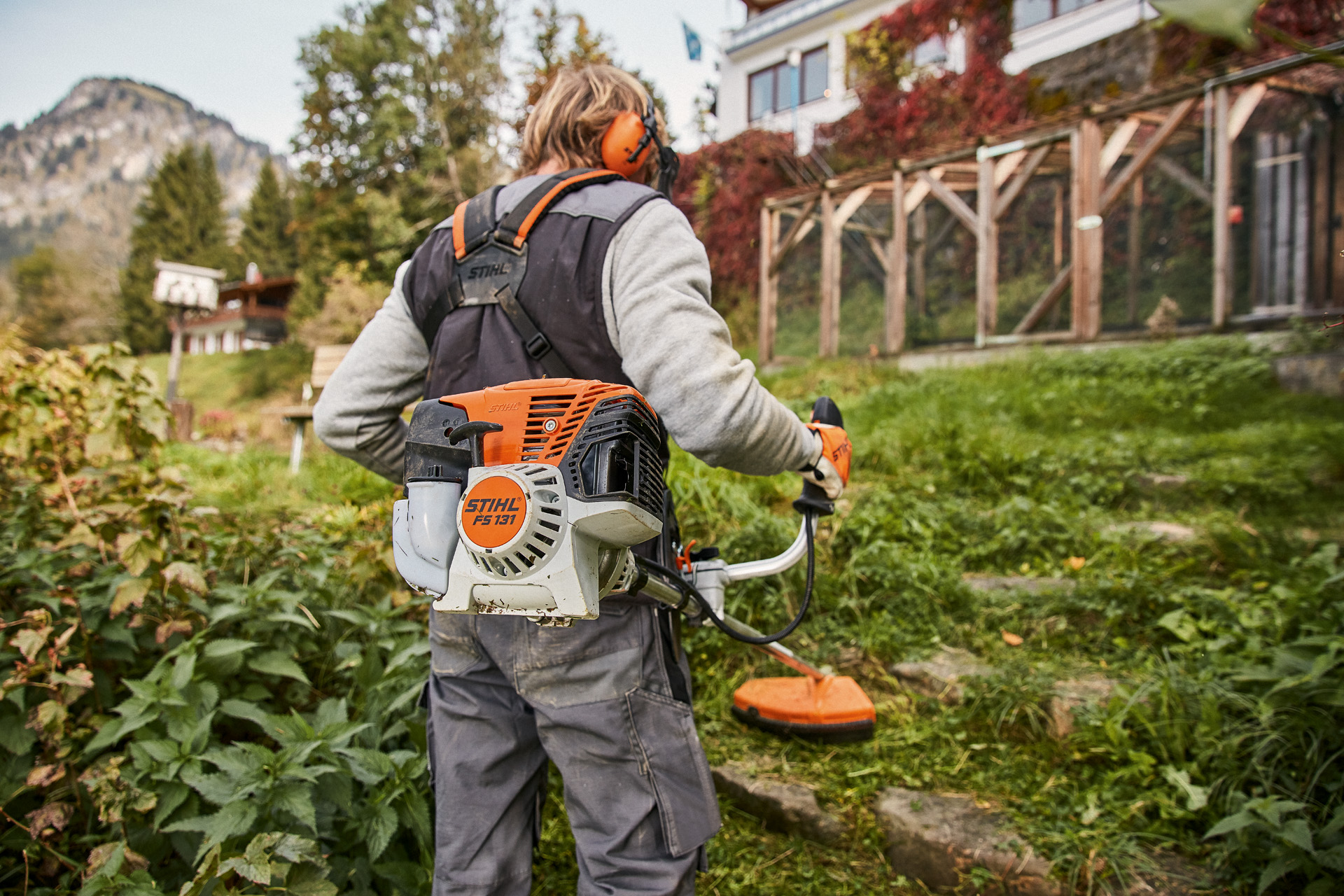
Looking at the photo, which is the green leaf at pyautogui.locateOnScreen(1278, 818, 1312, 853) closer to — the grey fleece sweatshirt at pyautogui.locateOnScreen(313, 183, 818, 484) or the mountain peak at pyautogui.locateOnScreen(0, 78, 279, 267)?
the grey fleece sweatshirt at pyautogui.locateOnScreen(313, 183, 818, 484)

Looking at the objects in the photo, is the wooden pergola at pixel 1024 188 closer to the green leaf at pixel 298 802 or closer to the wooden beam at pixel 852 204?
the wooden beam at pixel 852 204

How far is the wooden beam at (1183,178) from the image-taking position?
7258mm

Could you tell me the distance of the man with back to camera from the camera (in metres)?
1.41

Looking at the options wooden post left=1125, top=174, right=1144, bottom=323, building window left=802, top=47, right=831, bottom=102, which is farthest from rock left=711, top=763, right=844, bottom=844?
building window left=802, top=47, right=831, bottom=102

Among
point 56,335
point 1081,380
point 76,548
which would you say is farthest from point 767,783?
point 56,335

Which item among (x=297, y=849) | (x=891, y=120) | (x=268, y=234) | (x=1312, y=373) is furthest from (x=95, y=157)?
(x=297, y=849)

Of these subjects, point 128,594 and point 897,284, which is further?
point 897,284

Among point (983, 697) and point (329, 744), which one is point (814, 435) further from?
point (983, 697)

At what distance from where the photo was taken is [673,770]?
1.50 meters

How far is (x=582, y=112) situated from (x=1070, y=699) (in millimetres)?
2401

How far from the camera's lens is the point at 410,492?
1.25m

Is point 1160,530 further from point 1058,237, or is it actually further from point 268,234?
point 268,234

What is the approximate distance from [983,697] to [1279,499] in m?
2.36

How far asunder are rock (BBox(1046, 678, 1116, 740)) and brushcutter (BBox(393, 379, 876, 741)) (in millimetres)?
1975
